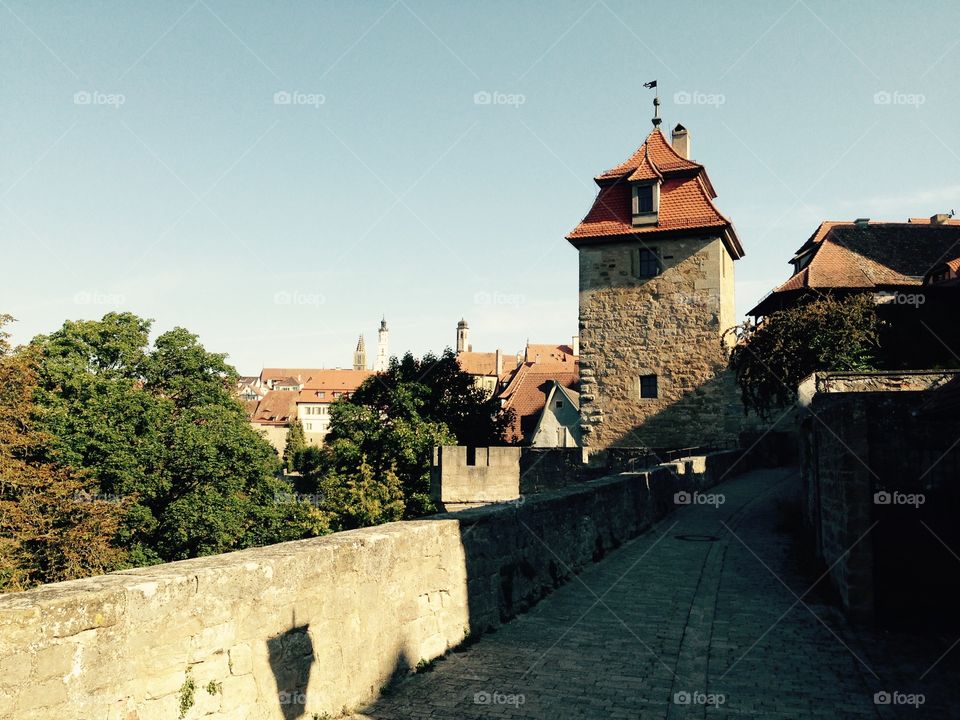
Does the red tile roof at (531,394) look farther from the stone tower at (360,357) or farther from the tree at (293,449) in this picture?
the stone tower at (360,357)

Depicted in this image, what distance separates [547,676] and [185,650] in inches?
122

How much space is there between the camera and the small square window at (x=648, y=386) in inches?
1024

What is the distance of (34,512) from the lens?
20.4 meters

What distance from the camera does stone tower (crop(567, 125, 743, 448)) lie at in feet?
83.0

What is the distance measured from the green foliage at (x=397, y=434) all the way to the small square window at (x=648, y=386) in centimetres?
1148

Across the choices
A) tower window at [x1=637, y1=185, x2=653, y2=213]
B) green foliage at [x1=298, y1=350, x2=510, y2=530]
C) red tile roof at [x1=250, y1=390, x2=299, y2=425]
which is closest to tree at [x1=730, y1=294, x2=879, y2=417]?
tower window at [x1=637, y1=185, x2=653, y2=213]

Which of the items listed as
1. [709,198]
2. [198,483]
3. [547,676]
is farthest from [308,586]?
[198,483]

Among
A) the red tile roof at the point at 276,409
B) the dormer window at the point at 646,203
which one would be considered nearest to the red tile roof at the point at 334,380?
the red tile roof at the point at 276,409

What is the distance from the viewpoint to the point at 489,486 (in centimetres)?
2317

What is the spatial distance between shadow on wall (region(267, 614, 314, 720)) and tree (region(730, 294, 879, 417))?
59.0ft

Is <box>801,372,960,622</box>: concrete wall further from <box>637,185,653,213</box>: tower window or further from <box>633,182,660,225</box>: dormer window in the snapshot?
<box>637,185,653,213</box>: tower window

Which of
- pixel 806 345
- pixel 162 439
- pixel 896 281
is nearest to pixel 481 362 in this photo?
pixel 162 439

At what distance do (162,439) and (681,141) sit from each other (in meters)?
24.8

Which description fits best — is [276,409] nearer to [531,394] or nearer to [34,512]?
[531,394]
